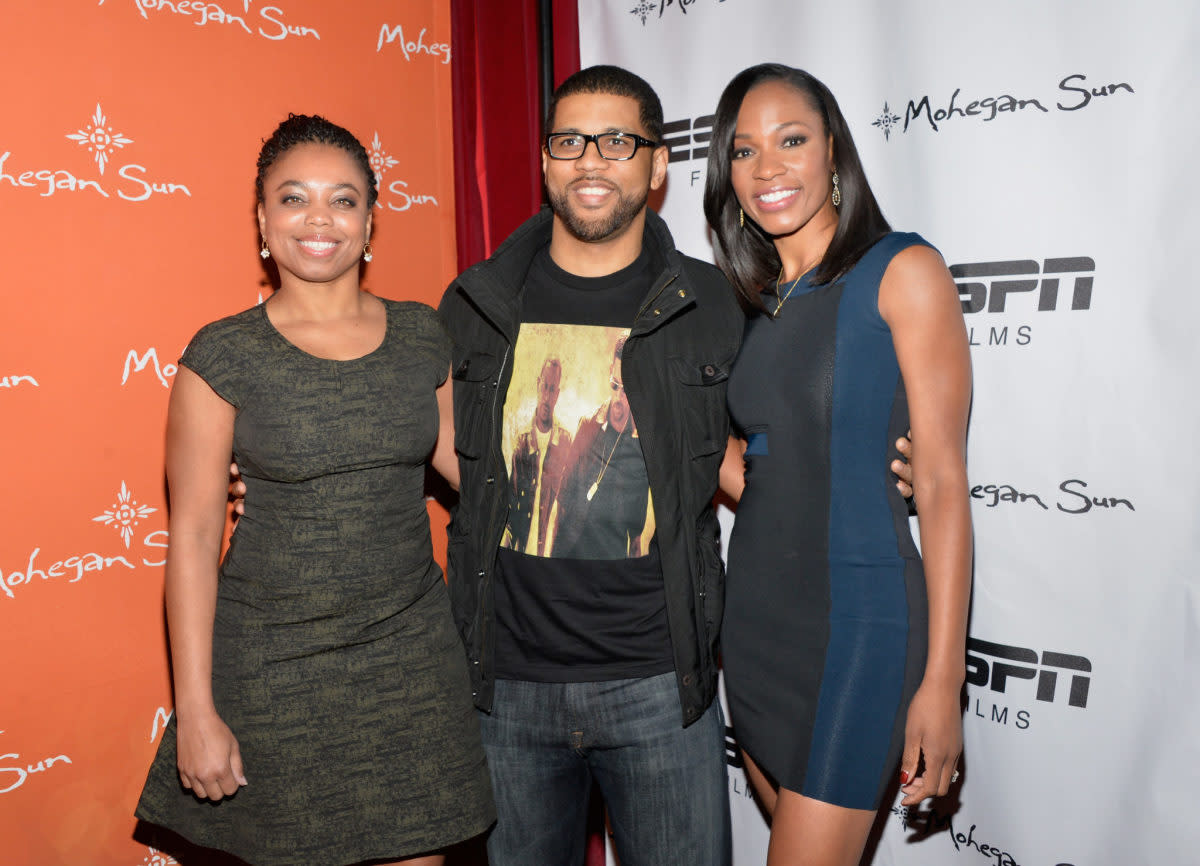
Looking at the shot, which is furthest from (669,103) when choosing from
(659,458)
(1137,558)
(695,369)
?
(1137,558)

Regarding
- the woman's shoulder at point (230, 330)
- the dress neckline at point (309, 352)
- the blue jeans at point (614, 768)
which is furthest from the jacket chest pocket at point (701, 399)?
the woman's shoulder at point (230, 330)

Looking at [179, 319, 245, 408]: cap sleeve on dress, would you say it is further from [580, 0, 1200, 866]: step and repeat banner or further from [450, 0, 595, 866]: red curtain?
[580, 0, 1200, 866]: step and repeat banner

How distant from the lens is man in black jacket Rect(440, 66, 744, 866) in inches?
71.5

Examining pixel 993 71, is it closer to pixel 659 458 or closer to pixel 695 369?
pixel 695 369

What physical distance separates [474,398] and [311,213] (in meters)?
0.52

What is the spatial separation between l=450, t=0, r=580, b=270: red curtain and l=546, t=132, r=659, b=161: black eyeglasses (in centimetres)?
80

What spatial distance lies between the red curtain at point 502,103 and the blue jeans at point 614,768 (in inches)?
59.4

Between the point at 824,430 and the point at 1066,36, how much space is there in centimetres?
112

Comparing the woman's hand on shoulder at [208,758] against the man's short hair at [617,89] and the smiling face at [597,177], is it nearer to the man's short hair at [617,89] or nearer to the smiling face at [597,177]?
the smiling face at [597,177]

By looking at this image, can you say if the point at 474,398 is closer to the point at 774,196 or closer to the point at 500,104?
the point at 774,196

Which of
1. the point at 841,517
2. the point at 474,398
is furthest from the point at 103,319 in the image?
the point at 841,517

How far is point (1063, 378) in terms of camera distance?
200 cm

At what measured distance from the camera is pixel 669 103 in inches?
105

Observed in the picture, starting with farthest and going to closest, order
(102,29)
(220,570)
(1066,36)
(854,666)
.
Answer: (102,29)
(1066,36)
(220,570)
(854,666)
